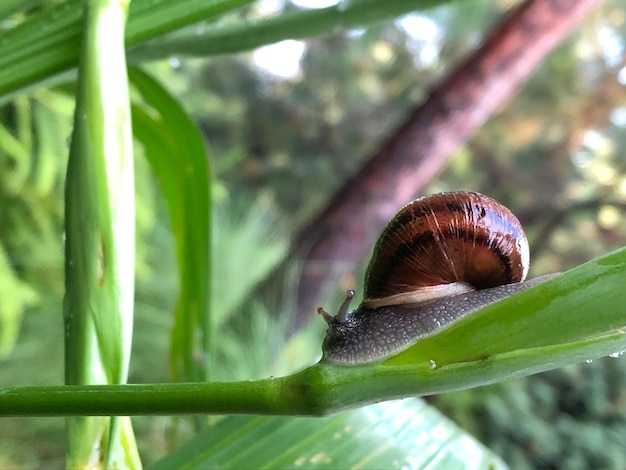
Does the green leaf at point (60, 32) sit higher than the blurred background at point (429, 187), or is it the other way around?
the blurred background at point (429, 187)

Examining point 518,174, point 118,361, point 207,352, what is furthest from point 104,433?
point 518,174

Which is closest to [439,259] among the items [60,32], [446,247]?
[446,247]

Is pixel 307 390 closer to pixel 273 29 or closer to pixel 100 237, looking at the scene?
pixel 100 237

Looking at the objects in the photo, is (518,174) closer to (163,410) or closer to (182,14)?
(182,14)

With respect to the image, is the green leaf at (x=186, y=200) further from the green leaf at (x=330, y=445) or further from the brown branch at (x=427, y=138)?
the brown branch at (x=427, y=138)

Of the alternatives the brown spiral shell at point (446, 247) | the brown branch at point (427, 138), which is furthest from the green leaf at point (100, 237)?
the brown branch at point (427, 138)

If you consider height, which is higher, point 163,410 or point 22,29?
point 22,29
